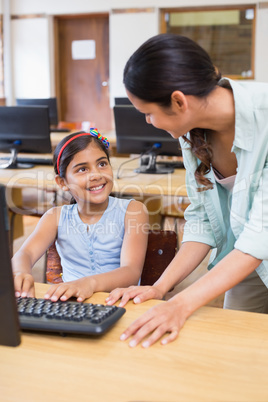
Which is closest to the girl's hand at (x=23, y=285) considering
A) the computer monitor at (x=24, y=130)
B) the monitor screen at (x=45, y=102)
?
the computer monitor at (x=24, y=130)

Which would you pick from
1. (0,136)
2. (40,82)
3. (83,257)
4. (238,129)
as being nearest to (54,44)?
(40,82)

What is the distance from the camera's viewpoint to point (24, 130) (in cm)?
317

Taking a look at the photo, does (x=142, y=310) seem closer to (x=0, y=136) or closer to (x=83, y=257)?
(x=83, y=257)

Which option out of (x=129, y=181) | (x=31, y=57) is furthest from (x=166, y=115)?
(x=31, y=57)

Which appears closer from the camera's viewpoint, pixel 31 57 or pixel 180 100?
pixel 180 100

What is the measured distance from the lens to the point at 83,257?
169cm

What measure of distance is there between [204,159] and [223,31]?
6322 mm

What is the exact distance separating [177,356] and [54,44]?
7373mm

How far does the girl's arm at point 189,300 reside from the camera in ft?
3.22

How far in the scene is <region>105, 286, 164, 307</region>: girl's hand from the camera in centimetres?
116

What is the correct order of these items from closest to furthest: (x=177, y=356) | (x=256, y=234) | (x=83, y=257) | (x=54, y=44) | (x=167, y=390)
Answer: (x=167, y=390) → (x=177, y=356) → (x=256, y=234) → (x=83, y=257) → (x=54, y=44)

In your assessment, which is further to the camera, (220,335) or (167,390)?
(220,335)

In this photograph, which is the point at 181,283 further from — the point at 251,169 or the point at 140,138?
the point at 251,169

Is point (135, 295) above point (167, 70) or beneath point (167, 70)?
beneath
